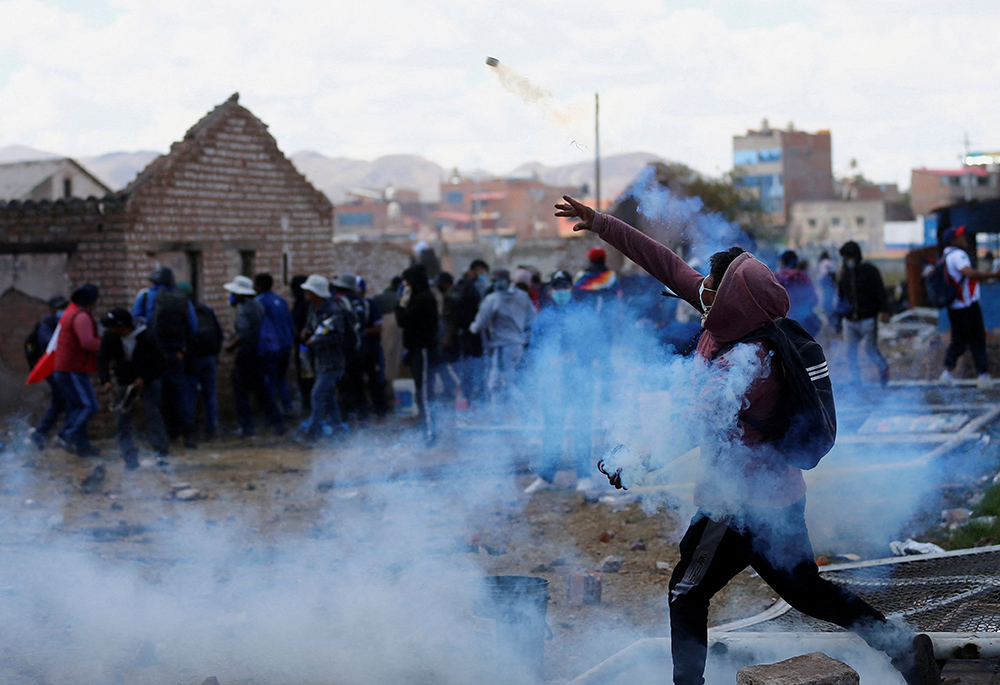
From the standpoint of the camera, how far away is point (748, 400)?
10.6ft

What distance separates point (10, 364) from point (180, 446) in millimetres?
2804

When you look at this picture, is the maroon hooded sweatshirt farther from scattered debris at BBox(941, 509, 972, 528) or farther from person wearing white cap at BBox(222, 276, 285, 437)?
person wearing white cap at BBox(222, 276, 285, 437)

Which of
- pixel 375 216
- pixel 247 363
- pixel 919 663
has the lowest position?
pixel 919 663

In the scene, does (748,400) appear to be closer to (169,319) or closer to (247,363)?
(169,319)

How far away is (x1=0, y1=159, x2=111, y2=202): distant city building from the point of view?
4347 cm

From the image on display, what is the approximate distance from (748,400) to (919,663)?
116cm

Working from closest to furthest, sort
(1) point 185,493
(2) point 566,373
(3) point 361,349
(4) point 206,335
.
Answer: (2) point 566,373, (1) point 185,493, (4) point 206,335, (3) point 361,349

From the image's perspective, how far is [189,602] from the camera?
4.95 m

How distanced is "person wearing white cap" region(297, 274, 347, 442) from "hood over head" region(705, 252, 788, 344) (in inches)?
252

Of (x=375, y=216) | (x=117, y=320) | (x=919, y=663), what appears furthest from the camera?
(x=375, y=216)

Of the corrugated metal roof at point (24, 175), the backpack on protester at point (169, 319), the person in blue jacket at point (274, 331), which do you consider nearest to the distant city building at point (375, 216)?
the corrugated metal roof at point (24, 175)

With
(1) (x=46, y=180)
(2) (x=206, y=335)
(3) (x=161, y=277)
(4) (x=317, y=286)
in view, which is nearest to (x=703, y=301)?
(4) (x=317, y=286)

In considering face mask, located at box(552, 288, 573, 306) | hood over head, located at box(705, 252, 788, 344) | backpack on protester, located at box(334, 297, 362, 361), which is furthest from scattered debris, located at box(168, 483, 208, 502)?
hood over head, located at box(705, 252, 788, 344)

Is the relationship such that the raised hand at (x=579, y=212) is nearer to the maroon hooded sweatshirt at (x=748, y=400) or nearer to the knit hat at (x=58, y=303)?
the maroon hooded sweatshirt at (x=748, y=400)
